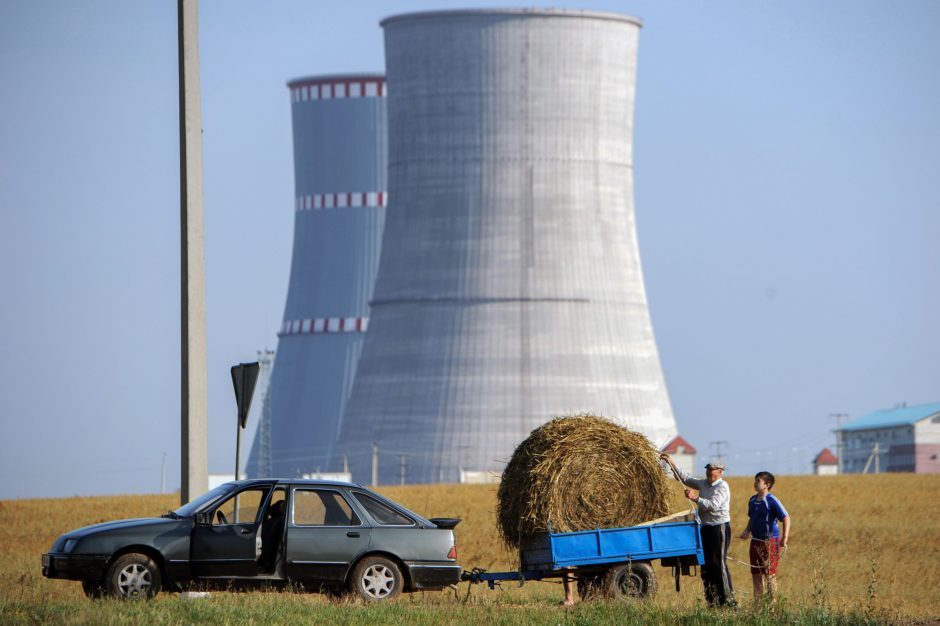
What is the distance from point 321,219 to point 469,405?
20158 millimetres

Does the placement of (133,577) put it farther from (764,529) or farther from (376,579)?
(764,529)

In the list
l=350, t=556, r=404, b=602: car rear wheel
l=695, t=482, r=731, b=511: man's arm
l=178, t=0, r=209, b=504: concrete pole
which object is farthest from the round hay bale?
l=178, t=0, r=209, b=504: concrete pole

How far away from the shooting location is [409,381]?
41750 millimetres

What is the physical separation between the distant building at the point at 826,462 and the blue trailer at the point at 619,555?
2335 inches

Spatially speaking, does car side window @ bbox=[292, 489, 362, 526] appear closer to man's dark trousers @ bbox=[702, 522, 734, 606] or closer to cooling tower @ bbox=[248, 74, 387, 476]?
man's dark trousers @ bbox=[702, 522, 734, 606]

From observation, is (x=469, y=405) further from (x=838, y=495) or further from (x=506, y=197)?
(x=838, y=495)

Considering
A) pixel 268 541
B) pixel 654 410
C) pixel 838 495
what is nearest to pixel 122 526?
pixel 268 541

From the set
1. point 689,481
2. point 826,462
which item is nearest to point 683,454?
point 826,462

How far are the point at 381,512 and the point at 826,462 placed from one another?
6330 cm

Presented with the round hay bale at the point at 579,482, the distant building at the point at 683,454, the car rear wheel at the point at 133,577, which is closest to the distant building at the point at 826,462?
the distant building at the point at 683,454

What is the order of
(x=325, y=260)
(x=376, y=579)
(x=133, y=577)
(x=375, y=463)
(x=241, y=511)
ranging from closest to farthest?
(x=133, y=577)
(x=376, y=579)
(x=241, y=511)
(x=375, y=463)
(x=325, y=260)

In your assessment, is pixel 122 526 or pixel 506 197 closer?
pixel 122 526

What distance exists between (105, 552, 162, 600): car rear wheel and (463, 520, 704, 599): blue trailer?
80.7 inches

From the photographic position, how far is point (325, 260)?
61.7 meters
